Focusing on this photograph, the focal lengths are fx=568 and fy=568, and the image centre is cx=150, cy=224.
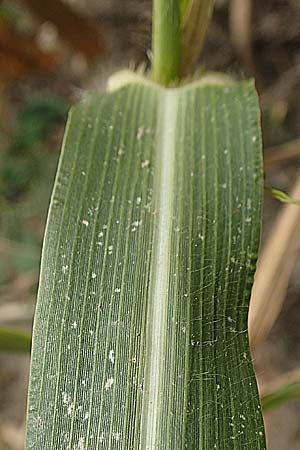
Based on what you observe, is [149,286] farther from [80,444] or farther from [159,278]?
[80,444]

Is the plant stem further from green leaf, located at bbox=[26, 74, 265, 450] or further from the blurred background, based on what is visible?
the blurred background

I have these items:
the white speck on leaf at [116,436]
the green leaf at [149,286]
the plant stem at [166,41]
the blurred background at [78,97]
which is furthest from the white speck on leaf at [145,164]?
the blurred background at [78,97]

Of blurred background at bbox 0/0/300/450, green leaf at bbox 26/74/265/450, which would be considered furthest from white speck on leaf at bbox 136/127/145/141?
blurred background at bbox 0/0/300/450

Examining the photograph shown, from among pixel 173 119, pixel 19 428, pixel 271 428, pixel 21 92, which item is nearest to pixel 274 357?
pixel 271 428

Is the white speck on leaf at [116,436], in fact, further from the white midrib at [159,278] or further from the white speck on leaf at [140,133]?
the white speck on leaf at [140,133]

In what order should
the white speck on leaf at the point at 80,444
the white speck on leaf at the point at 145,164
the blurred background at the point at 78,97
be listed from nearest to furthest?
the white speck on leaf at the point at 80,444, the white speck on leaf at the point at 145,164, the blurred background at the point at 78,97

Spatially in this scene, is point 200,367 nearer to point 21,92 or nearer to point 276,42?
point 276,42

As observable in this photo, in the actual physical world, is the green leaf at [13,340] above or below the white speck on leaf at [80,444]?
above
